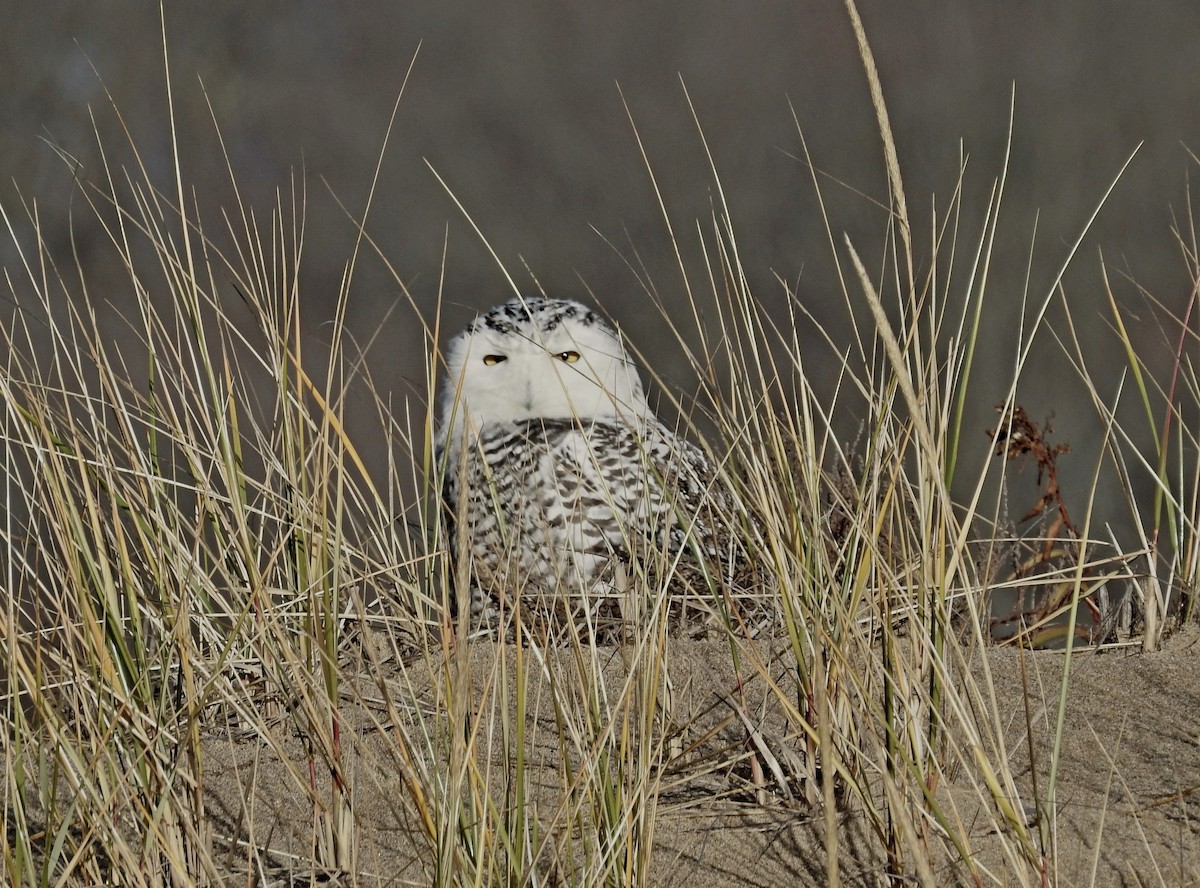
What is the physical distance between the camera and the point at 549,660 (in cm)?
118

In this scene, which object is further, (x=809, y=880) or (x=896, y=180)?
(x=809, y=880)

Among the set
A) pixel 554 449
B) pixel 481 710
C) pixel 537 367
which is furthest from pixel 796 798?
pixel 537 367

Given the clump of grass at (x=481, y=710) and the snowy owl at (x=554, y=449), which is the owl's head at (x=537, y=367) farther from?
the clump of grass at (x=481, y=710)

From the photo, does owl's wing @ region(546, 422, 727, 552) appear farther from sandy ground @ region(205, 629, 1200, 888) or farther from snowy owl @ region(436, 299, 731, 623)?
sandy ground @ region(205, 629, 1200, 888)

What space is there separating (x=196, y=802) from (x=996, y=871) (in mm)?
687

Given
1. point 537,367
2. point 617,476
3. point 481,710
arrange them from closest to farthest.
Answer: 1. point 481,710
2. point 617,476
3. point 537,367

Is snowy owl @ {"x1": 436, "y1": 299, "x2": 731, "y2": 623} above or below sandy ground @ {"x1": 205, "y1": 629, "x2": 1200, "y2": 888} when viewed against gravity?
above

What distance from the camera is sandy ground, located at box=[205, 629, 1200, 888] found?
3.59 feet

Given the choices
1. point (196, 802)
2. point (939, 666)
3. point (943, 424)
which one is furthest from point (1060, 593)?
point (196, 802)

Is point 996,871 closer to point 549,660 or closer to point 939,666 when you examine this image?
point 939,666

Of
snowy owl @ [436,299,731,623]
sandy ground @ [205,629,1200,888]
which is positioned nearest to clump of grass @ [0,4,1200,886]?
sandy ground @ [205,629,1200,888]

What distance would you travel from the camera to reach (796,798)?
4.27 feet

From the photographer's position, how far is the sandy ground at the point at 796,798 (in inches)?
43.1

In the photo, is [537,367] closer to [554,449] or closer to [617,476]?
[554,449]
